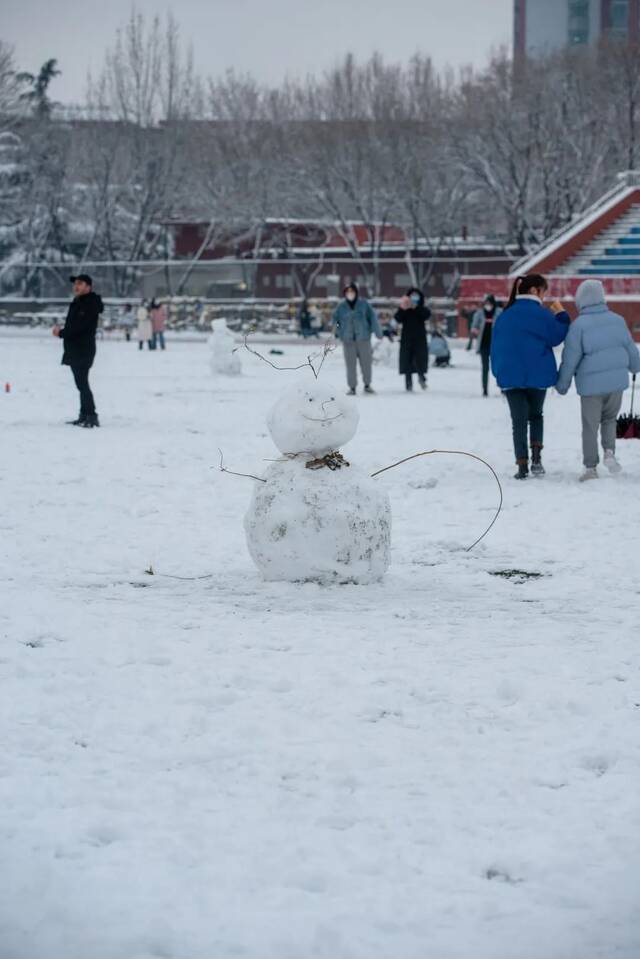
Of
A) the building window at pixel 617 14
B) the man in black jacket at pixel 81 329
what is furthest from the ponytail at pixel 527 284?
the building window at pixel 617 14

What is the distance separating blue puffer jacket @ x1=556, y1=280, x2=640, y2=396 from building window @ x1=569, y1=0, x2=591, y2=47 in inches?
3966

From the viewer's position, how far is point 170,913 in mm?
3398

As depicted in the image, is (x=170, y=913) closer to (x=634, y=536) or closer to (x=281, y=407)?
(x=281, y=407)

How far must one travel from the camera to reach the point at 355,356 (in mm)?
20531

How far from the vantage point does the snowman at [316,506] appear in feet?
23.1

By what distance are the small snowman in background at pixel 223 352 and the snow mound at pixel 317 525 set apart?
18.4 meters

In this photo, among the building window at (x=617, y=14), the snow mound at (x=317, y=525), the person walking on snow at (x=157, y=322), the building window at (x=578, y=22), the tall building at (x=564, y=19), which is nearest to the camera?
the snow mound at (x=317, y=525)

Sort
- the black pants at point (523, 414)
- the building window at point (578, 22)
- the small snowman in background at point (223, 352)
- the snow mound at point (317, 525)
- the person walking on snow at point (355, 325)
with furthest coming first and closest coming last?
the building window at point (578, 22) < the small snowman in background at point (223, 352) < the person walking on snow at point (355, 325) < the black pants at point (523, 414) < the snow mound at point (317, 525)

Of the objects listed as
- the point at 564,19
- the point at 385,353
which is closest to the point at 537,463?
the point at 385,353

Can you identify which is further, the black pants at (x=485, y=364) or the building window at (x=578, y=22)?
the building window at (x=578, y=22)

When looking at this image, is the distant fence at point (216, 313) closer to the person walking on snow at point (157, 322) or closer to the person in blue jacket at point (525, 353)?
the person walking on snow at point (157, 322)

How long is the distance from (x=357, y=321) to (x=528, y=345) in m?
8.98

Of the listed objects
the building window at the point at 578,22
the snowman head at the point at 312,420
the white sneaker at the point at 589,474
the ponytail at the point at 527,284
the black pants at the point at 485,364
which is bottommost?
the white sneaker at the point at 589,474

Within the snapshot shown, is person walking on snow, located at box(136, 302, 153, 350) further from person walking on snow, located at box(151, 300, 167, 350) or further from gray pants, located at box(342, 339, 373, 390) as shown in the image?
gray pants, located at box(342, 339, 373, 390)
